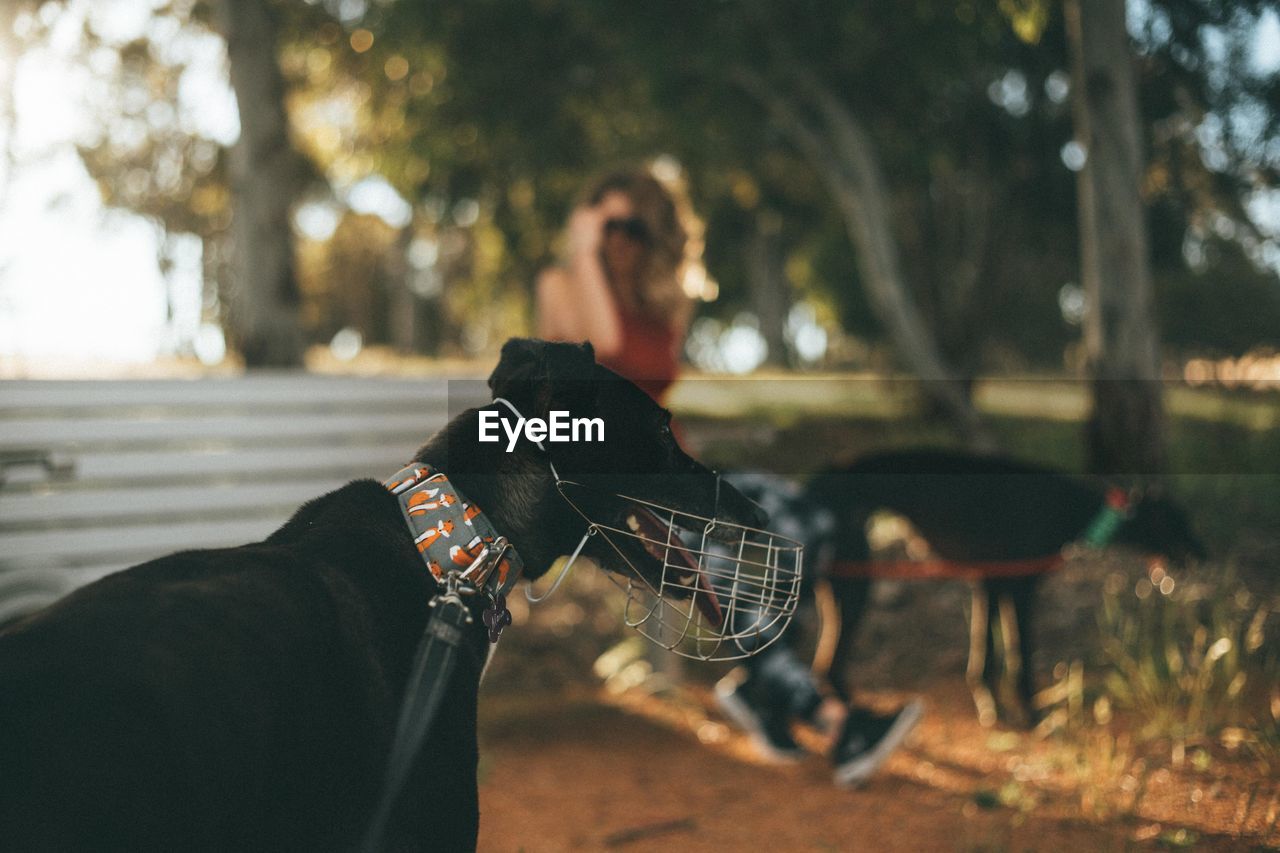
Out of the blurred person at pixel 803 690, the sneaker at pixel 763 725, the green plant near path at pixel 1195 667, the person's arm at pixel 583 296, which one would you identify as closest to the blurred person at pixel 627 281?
the person's arm at pixel 583 296

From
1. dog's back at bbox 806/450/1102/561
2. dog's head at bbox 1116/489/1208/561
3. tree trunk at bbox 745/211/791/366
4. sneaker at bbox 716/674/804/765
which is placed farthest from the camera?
tree trunk at bbox 745/211/791/366

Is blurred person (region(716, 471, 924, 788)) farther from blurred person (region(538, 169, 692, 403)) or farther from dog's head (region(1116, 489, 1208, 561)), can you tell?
dog's head (region(1116, 489, 1208, 561))

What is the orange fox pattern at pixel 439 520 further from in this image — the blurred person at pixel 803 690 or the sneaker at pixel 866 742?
the sneaker at pixel 866 742

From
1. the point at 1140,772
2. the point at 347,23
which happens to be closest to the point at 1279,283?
the point at 1140,772

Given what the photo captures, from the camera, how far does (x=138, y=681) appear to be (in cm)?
145

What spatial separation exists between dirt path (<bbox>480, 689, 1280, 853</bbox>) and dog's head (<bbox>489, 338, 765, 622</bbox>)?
69.2 inches

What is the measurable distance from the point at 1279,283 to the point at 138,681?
8.09 m

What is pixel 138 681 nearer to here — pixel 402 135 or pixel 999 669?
pixel 999 669

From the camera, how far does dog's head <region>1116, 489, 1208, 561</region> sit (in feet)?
14.4

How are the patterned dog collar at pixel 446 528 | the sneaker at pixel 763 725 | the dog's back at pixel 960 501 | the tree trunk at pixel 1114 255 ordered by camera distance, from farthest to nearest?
the tree trunk at pixel 1114 255 < the dog's back at pixel 960 501 < the sneaker at pixel 763 725 < the patterned dog collar at pixel 446 528

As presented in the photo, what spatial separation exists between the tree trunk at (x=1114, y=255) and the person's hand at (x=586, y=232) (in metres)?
4.22

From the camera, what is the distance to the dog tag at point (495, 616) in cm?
193

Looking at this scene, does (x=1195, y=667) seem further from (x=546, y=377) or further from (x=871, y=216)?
(x=871, y=216)

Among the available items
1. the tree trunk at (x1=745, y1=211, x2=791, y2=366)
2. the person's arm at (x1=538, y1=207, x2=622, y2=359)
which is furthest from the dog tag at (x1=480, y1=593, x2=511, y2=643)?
the tree trunk at (x1=745, y1=211, x2=791, y2=366)
